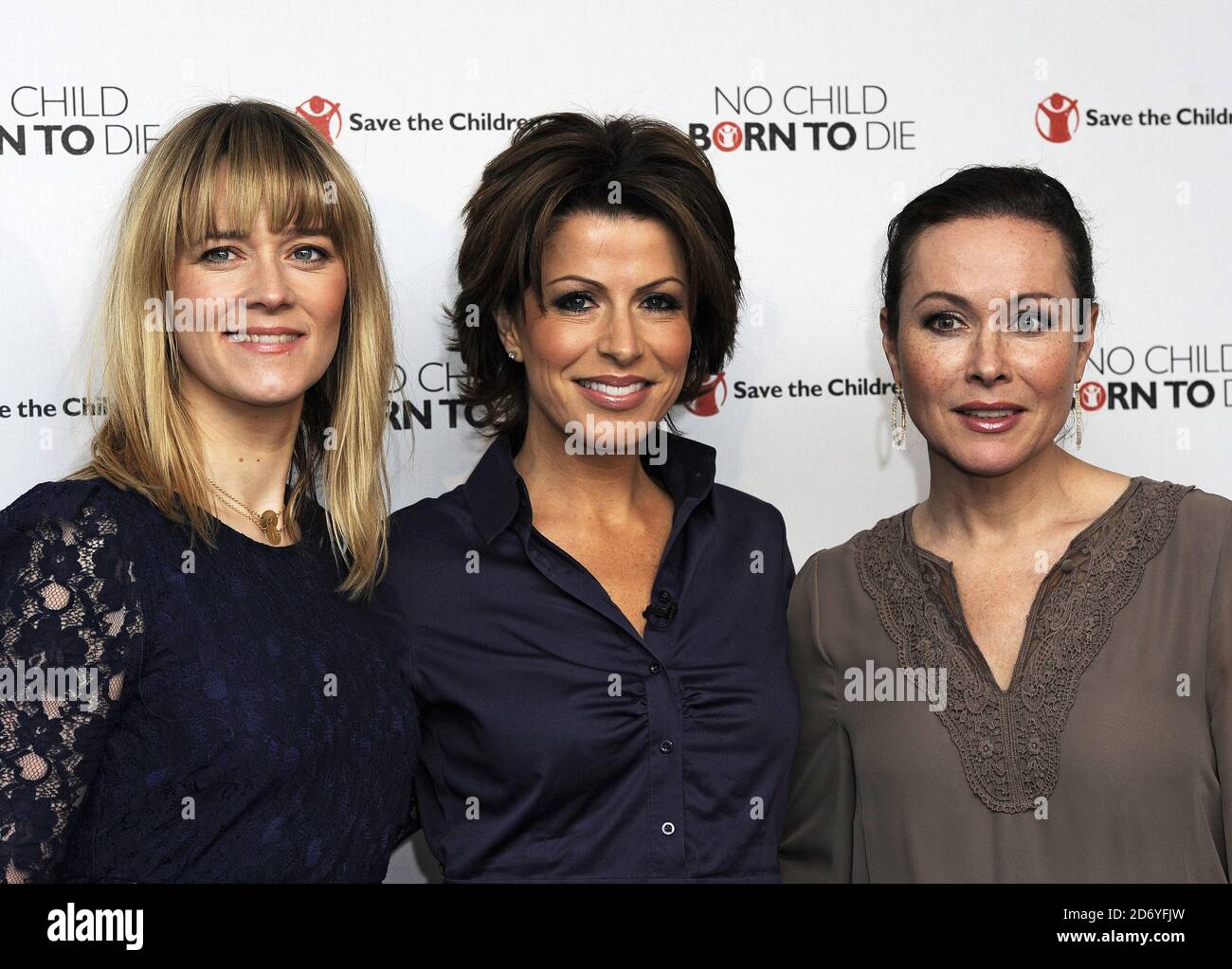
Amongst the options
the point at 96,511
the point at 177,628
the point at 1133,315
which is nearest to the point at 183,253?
the point at 96,511

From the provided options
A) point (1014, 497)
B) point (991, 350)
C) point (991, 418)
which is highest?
point (991, 350)

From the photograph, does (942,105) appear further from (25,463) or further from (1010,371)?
(25,463)

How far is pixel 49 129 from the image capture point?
285cm

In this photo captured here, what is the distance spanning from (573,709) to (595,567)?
287 mm

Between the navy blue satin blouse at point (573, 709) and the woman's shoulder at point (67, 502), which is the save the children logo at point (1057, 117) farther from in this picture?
the woman's shoulder at point (67, 502)

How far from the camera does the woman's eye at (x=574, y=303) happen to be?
2.29 metres

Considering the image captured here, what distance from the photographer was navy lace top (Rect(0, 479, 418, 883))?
65.4 inches

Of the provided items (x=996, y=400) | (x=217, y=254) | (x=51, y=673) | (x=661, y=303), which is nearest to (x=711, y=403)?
(x=661, y=303)

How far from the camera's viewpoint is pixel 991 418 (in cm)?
219

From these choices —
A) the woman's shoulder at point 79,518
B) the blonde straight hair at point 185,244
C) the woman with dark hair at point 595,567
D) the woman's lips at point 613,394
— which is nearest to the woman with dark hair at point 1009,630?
the woman with dark hair at point 595,567

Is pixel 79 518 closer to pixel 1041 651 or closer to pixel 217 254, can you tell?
pixel 217 254

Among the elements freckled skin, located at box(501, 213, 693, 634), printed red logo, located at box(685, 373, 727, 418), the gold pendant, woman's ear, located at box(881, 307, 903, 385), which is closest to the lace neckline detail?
woman's ear, located at box(881, 307, 903, 385)

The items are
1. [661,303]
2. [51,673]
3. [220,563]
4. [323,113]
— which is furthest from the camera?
[323,113]

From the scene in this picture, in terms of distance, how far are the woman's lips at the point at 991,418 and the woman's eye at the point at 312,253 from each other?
1067 millimetres
